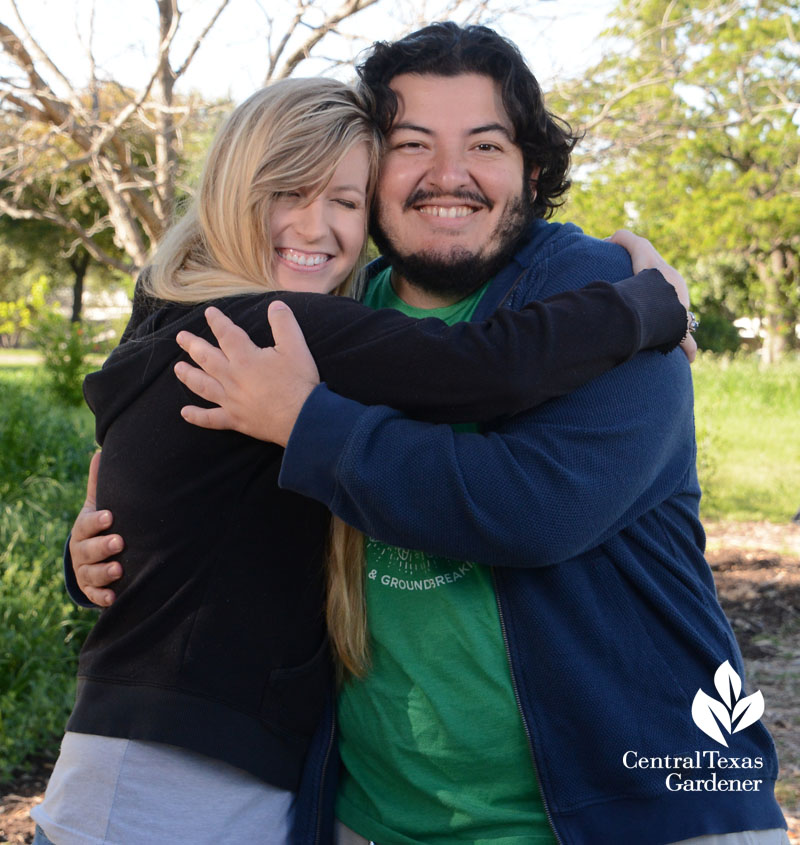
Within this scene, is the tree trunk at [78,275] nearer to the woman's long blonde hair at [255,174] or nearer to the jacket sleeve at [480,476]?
the woman's long blonde hair at [255,174]

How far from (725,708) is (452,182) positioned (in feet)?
4.30

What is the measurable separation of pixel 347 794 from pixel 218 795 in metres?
0.36

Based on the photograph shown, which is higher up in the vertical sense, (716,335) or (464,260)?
(464,260)

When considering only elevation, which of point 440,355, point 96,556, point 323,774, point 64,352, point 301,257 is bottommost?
point 64,352

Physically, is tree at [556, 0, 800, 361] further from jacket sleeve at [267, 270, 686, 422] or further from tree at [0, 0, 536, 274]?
jacket sleeve at [267, 270, 686, 422]

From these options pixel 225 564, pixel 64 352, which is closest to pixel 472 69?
pixel 225 564

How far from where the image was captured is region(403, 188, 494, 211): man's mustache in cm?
226

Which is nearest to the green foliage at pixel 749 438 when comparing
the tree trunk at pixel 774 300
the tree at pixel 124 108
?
the tree at pixel 124 108

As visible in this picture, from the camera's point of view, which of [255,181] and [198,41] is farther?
[198,41]

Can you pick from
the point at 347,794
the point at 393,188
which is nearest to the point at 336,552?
the point at 347,794

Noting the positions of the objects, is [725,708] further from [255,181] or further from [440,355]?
[255,181]

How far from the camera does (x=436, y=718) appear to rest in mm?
1840

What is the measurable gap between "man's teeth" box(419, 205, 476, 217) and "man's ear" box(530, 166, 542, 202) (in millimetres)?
299

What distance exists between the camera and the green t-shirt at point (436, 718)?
70.9 inches
